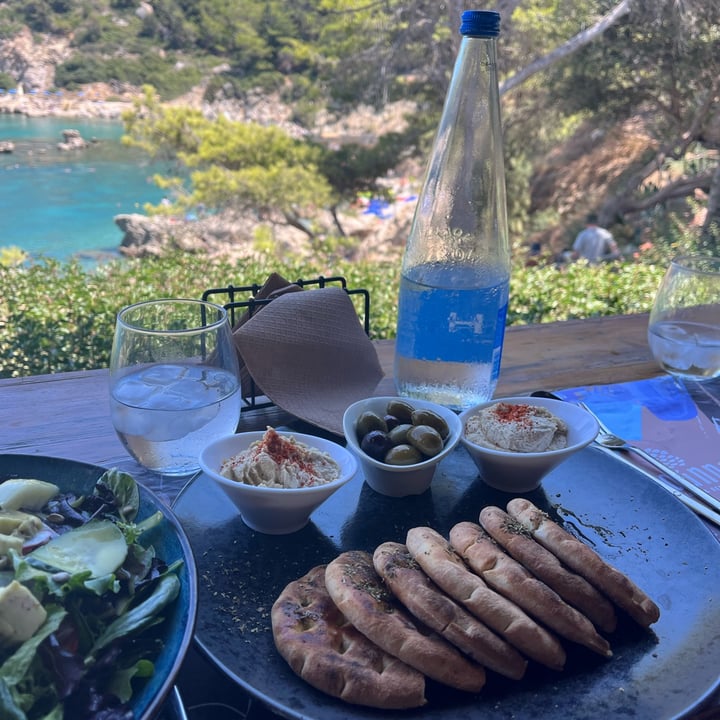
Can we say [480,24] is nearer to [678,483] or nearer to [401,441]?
[401,441]

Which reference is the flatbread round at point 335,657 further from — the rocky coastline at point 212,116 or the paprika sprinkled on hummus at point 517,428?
the rocky coastline at point 212,116

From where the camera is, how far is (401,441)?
103 centimetres

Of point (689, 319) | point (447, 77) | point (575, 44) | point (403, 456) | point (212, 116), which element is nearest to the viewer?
point (403, 456)

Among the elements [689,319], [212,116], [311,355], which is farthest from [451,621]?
[212,116]

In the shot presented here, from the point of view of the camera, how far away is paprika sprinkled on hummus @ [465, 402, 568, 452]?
3.43 feet

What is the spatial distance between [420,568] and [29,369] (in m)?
2.85

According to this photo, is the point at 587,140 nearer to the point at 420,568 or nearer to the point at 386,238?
the point at 386,238

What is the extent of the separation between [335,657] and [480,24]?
3.31 ft

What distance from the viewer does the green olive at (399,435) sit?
40.6 inches

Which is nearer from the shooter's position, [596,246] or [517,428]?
[517,428]

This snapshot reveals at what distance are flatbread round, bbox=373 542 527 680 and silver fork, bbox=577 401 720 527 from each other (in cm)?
49

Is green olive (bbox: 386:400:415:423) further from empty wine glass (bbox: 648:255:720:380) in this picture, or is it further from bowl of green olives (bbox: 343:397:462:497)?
empty wine glass (bbox: 648:255:720:380)

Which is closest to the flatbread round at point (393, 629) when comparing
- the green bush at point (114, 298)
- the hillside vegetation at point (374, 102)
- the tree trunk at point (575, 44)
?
the green bush at point (114, 298)

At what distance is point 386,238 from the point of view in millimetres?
9945
